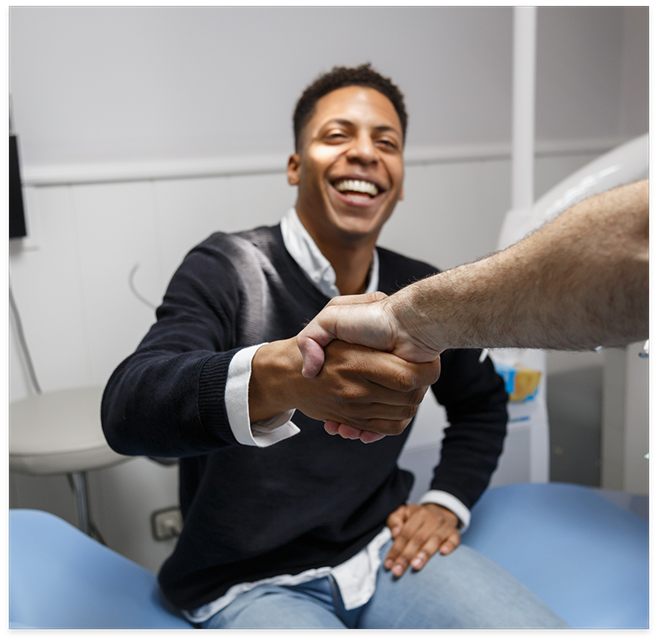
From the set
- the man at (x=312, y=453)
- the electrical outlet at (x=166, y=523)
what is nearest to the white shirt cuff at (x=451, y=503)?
the man at (x=312, y=453)

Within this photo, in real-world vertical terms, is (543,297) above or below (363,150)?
below

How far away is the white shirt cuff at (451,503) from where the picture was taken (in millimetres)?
1140

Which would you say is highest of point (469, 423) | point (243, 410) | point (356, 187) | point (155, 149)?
point (155, 149)

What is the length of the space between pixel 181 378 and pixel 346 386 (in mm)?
192

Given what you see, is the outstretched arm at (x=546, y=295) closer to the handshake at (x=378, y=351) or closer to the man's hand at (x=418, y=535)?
the handshake at (x=378, y=351)

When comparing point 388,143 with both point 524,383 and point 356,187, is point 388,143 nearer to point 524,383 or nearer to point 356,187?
point 356,187

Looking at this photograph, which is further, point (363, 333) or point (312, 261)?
point (312, 261)

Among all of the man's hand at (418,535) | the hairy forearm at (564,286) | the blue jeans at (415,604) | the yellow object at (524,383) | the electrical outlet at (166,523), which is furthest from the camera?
the electrical outlet at (166,523)

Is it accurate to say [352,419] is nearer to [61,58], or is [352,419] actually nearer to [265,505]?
[265,505]

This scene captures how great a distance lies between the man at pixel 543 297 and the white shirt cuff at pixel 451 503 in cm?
61

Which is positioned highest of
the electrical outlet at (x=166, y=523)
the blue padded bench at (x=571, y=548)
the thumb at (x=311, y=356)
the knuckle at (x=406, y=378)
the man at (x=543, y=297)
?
the man at (x=543, y=297)

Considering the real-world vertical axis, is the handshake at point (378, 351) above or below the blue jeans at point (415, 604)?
above

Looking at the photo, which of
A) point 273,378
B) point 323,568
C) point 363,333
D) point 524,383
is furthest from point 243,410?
point 524,383

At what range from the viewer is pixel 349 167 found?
1.07 m
